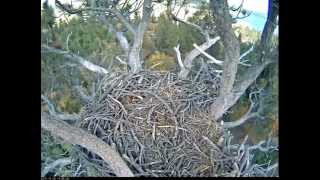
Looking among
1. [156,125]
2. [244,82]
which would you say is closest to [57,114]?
[156,125]

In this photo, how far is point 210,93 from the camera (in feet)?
8.71

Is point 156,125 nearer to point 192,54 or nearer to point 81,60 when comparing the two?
point 192,54

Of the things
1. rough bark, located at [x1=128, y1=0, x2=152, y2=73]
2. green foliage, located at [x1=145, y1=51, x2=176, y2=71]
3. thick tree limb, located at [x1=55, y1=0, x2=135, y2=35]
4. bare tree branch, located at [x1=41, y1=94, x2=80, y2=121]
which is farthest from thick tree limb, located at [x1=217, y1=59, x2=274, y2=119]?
bare tree branch, located at [x1=41, y1=94, x2=80, y2=121]

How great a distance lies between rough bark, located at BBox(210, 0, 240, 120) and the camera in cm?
262

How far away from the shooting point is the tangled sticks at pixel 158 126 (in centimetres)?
255

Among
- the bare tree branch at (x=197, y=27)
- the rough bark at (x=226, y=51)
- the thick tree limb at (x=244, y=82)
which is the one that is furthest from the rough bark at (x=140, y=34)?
the thick tree limb at (x=244, y=82)

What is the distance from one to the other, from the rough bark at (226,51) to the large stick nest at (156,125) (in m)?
0.07

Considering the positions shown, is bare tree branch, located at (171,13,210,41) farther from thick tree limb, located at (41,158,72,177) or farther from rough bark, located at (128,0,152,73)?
thick tree limb, located at (41,158,72,177)

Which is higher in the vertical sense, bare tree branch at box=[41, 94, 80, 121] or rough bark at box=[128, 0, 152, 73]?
rough bark at box=[128, 0, 152, 73]

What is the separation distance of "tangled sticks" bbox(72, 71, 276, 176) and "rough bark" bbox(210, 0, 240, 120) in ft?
0.24

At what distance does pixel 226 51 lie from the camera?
2633 millimetres

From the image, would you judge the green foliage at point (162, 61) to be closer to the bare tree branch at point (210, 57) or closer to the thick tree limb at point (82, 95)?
the bare tree branch at point (210, 57)

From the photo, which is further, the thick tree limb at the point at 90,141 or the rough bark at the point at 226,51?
the rough bark at the point at 226,51
